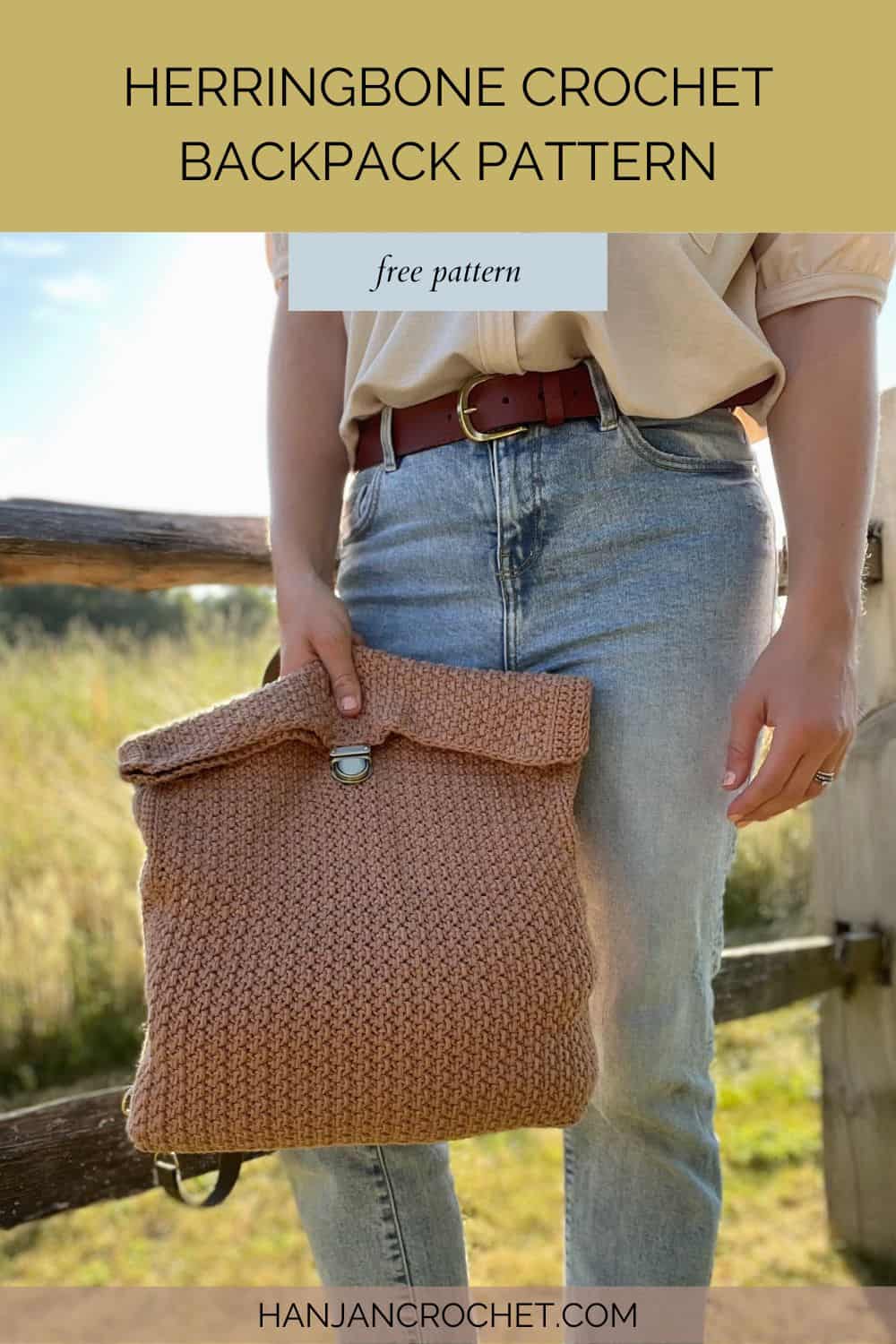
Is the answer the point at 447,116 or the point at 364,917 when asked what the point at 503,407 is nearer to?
the point at 447,116

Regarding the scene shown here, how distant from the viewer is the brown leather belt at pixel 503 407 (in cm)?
125

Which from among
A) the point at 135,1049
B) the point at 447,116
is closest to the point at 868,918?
the point at 447,116

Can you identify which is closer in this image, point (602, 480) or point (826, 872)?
point (602, 480)

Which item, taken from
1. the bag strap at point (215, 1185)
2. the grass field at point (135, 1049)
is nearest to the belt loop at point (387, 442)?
the bag strap at point (215, 1185)

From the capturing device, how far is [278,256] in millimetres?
1449

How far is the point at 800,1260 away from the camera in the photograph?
2160 mm

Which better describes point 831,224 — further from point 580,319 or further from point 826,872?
point 826,872

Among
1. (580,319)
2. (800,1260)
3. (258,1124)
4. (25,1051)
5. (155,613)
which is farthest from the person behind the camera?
(155,613)

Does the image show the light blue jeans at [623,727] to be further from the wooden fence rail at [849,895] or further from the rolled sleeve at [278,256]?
the wooden fence rail at [849,895]

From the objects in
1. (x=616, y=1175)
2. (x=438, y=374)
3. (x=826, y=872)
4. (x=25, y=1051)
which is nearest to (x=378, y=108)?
(x=438, y=374)

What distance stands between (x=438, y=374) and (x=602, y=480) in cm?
22

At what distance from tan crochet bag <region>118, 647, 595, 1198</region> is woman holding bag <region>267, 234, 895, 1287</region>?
3.4 inches

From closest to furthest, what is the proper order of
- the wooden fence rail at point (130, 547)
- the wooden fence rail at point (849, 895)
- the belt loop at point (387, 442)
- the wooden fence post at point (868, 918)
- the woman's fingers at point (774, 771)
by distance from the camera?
the woman's fingers at point (774, 771) < the belt loop at point (387, 442) < the wooden fence rail at point (130, 547) < the wooden fence rail at point (849, 895) < the wooden fence post at point (868, 918)

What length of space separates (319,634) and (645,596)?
38 centimetres
